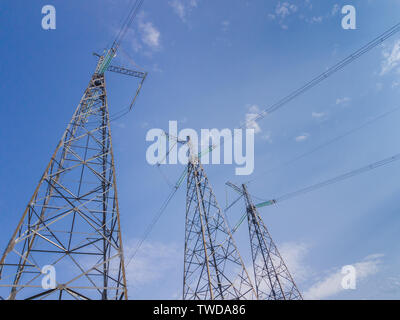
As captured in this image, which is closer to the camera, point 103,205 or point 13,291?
point 13,291

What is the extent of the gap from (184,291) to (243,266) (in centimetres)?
402

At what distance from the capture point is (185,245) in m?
16.6

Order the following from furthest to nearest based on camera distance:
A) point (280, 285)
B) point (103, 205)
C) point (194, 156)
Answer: point (280, 285) → point (194, 156) → point (103, 205)

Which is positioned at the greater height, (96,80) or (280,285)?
(96,80)

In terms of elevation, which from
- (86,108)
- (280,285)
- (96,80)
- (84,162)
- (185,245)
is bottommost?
(280,285)
